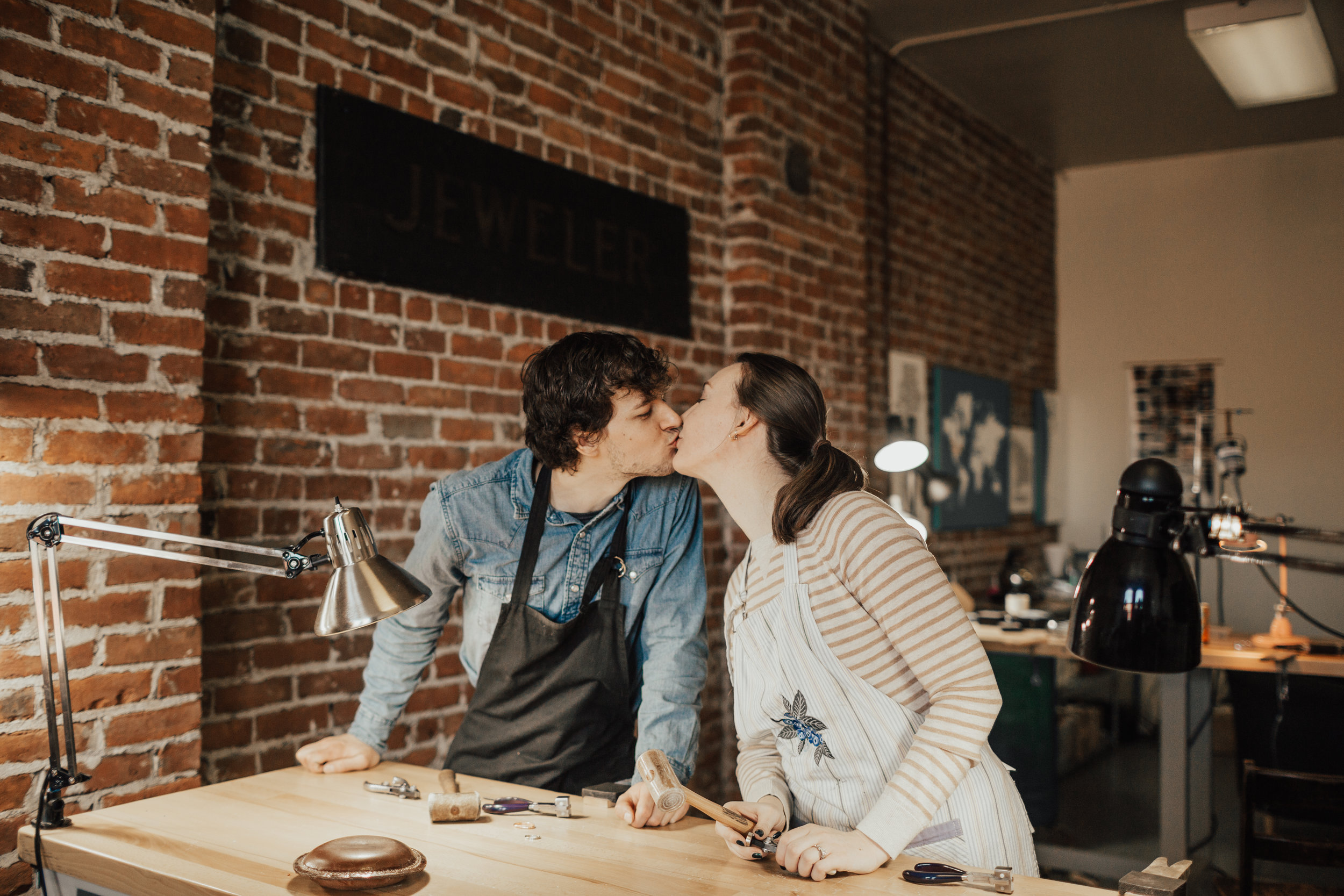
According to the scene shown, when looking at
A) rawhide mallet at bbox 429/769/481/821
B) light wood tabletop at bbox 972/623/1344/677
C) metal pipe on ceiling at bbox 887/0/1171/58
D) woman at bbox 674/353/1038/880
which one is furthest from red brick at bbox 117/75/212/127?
metal pipe on ceiling at bbox 887/0/1171/58

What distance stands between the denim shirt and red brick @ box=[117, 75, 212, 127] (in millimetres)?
848

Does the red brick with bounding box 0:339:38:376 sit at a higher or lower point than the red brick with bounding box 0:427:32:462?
higher

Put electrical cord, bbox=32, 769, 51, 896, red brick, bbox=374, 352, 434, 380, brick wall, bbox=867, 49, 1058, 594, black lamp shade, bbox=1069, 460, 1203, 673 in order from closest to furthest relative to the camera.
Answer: black lamp shade, bbox=1069, 460, 1203, 673, electrical cord, bbox=32, 769, 51, 896, red brick, bbox=374, 352, 434, 380, brick wall, bbox=867, 49, 1058, 594

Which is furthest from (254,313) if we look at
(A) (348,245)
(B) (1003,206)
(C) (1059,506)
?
(C) (1059,506)

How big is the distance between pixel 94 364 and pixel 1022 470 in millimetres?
5310

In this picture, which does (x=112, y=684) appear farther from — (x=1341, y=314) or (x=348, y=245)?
(x=1341, y=314)

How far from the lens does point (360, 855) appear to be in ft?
4.45

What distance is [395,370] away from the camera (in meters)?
2.64

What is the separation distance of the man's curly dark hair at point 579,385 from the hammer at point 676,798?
26.3 inches

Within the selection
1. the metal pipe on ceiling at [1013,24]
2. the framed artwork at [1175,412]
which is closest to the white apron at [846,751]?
the metal pipe on ceiling at [1013,24]

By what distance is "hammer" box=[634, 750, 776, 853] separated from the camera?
1.49 m

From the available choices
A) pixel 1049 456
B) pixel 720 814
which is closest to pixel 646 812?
pixel 720 814

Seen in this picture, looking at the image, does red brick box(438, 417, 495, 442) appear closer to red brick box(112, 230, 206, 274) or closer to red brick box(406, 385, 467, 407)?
red brick box(406, 385, 467, 407)

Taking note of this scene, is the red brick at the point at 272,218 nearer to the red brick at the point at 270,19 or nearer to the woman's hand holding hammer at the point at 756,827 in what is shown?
the red brick at the point at 270,19
